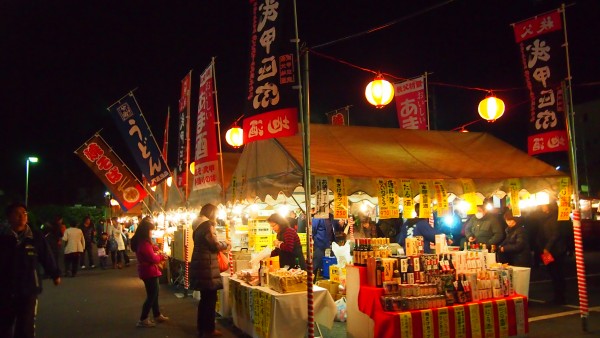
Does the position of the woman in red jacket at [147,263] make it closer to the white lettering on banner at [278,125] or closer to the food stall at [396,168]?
the food stall at [396,168]

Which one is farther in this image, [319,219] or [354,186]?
[319,219]

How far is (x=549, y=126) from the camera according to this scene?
9.88 metres

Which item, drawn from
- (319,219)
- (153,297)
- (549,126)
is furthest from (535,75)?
(153,297)

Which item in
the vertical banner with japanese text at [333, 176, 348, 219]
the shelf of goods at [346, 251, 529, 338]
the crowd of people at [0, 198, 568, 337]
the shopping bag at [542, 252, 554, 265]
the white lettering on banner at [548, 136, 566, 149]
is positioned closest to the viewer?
the crowd of people at [0, 198, 568, 337]

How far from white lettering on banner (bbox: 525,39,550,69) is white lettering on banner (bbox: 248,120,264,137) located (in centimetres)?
585

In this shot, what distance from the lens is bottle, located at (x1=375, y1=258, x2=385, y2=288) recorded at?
692 centimetres

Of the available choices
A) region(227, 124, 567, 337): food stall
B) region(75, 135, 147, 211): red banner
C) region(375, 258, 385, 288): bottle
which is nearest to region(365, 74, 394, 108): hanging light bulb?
region(227, 124, 567, 337): food stall

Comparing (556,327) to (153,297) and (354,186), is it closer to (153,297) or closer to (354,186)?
(354,186)

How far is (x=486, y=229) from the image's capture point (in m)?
11.1

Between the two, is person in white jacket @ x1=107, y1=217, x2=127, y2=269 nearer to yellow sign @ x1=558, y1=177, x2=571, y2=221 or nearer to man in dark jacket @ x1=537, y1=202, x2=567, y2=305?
man in dark jacket @ x1=537, y1=202, x2=567, y2=305

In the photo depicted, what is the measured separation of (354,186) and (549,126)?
5.17 m

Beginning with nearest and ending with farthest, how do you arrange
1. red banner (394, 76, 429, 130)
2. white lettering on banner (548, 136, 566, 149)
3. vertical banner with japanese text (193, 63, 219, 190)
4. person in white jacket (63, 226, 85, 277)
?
1. white lettering on banner (548, 136, 566, 149)
2. vertical banner with japanese text (193, 63, 219, 190)
3. red banner (394, 76, 429, 130)
4. person in white jacket (63, 226, 85, 277)

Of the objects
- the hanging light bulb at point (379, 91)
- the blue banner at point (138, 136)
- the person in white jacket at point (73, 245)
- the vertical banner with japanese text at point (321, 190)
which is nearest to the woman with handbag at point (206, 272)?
the vertical banner with japanese text at point (321, 190)

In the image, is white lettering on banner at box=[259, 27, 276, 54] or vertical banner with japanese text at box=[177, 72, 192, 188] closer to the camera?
white lettering on banner at box=[259, 27, 276, 54]
